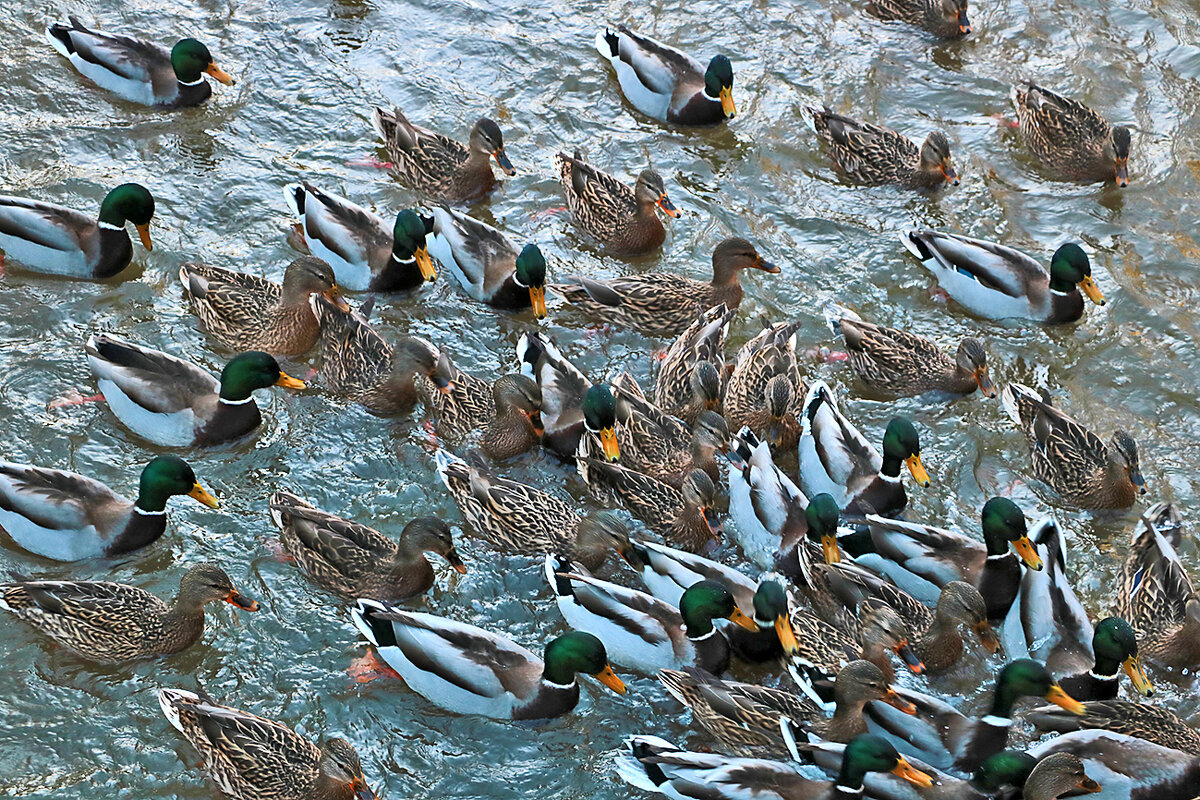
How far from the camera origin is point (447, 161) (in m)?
10.8

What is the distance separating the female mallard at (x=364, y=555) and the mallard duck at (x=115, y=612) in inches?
21.2

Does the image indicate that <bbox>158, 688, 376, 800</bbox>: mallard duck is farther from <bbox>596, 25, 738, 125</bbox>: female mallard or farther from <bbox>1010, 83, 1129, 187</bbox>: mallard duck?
<bbox>1010, 83, 1129, 187</bbox>: mallard duck

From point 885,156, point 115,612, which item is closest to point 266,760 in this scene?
point 115,612

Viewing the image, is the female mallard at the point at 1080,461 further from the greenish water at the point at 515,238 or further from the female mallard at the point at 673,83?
the female mallard at the point at 673,83

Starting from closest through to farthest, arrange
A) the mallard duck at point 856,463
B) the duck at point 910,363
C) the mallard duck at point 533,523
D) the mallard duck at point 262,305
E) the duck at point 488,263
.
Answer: the mallard duck at point 533,523 < the mallard duck at point 856,463 < the duck at point 910,363 < the mallard duck at point 262,305 < the duck at point 488,263

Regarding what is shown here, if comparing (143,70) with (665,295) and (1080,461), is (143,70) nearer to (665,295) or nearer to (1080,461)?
(665,295)

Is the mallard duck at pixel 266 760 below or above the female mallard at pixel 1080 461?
below

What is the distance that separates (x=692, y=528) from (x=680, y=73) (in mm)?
4779

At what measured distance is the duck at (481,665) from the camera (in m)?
7.23

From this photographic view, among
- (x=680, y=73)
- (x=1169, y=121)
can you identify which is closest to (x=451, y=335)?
(x=680, y=73)

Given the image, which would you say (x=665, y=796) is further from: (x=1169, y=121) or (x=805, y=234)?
(x=1169, y=121)

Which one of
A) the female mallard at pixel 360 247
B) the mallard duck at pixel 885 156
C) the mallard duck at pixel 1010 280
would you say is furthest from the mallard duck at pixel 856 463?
the female mallard at pixel 360 247

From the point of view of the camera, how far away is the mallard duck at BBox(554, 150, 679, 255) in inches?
406

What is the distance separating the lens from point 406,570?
25.7 ft
